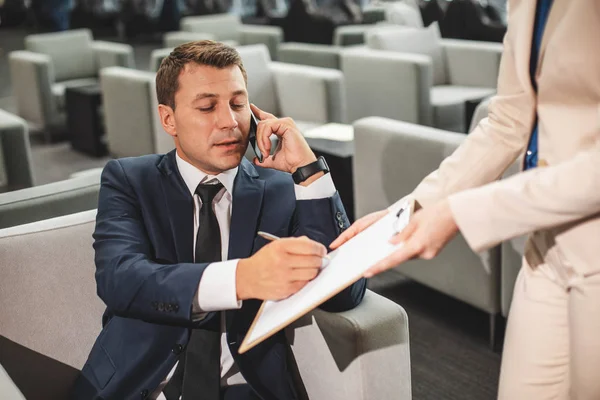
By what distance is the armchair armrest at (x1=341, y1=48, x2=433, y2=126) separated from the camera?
17.1 feet

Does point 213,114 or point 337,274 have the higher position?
point 213,114

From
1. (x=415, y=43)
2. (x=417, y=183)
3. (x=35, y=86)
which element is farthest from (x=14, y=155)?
(x=415, y=43)

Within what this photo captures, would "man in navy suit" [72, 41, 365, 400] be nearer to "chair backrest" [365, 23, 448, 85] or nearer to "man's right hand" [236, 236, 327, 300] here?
"man's right hand" [236, 236, 327, 300]

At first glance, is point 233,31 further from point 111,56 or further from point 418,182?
point 418,182

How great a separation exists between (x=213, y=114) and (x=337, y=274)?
0.64 metres

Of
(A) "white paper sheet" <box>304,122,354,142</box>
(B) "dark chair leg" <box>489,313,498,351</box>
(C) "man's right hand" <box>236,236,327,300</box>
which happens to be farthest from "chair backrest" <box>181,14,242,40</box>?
(C) "man's right hand" <box>236,236,327,300</box>

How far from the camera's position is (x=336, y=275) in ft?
4.00

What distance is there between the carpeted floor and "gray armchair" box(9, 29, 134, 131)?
374cm

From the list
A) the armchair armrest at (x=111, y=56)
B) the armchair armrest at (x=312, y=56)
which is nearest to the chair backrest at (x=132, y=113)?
the armchair armrest at (x=111, y=56)

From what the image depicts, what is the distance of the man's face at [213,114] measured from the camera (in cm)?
172

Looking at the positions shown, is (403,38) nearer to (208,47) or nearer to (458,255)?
(458,255)

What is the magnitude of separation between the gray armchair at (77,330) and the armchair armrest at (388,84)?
360 centimetres

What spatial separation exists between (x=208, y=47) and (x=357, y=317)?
26.5 inches

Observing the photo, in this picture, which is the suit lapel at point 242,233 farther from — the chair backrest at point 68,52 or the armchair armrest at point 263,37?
the armchair armrest at point 263,37
